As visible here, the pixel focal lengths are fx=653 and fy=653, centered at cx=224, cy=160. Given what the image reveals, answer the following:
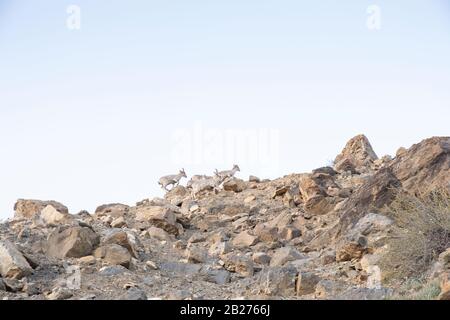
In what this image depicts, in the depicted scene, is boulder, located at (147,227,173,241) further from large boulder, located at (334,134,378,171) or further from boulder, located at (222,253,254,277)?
large boulder, located at (334,134,378,171)

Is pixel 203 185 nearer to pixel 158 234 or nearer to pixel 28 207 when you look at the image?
pixel 28 207

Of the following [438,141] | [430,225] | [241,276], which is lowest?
[241,276]

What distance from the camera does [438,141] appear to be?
13828 millimetres

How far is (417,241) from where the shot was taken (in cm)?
998

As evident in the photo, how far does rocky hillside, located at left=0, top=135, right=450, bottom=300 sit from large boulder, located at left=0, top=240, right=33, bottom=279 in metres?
0.01

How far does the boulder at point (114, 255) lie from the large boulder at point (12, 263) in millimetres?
1158

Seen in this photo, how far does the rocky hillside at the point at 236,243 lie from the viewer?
8930 millimetres

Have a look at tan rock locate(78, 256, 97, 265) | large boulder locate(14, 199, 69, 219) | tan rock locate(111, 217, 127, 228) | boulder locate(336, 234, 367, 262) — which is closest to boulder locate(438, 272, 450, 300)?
boulder locate(336, 234, 367, 262)

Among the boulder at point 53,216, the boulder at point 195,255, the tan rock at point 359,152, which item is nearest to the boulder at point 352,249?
the boulder at point 195,255

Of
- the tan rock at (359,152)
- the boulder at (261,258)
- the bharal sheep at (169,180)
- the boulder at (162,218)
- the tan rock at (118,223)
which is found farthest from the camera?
the bharal sheep at (169,180)

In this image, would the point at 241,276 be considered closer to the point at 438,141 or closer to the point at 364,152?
the point at 438,141

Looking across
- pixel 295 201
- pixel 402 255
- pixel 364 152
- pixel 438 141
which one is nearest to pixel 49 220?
pixel 295 201

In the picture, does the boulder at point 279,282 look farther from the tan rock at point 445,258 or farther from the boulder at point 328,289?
the tan rock at point 445,258
